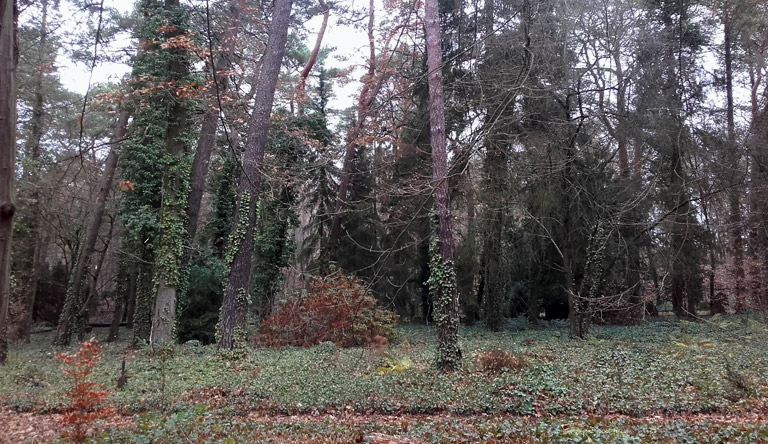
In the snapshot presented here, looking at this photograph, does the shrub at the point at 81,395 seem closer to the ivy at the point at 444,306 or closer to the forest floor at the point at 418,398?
the forest floor at the point at 418,398

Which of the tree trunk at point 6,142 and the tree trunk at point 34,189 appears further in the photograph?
the tree trunk at point 34,189

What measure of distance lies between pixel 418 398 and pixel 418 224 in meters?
11.2

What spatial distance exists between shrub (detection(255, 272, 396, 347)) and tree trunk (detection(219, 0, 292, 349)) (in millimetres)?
4216

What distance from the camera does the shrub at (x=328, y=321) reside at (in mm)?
15328

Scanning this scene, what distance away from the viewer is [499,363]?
923cm

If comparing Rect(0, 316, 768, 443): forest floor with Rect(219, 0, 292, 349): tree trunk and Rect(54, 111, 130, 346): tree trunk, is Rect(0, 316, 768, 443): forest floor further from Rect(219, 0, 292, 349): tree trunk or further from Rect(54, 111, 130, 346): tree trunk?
Rect(54, 111, 130, 346): tree trunk

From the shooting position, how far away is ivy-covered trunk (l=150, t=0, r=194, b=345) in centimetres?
1423

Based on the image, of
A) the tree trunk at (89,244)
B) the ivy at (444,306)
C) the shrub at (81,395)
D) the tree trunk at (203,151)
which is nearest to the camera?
the shrub at (81,395)

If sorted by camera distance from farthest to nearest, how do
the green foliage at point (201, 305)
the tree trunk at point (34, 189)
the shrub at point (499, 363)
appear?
1. the green foliage at point (201, 305)
2. the tree trunk at point (34, 189)
3. the shrub at point (499, 363)

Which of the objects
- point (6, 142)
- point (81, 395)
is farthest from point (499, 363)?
point (6, 142)

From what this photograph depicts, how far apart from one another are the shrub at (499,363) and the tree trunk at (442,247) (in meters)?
0.50

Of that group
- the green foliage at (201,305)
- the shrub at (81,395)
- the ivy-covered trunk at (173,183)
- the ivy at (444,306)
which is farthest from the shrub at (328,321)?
the shrub at (81,395)

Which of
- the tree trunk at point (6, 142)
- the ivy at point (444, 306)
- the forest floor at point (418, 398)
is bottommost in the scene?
the forest floor at point (418, 398)

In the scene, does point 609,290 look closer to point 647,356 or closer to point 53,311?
point 647,356
